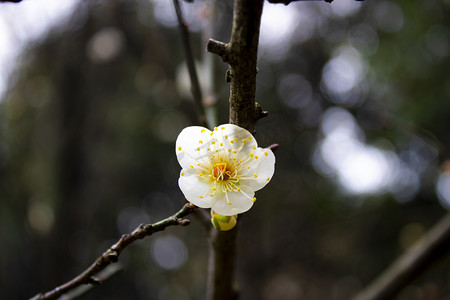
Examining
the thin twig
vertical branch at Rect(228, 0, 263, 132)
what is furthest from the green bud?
the thin twig

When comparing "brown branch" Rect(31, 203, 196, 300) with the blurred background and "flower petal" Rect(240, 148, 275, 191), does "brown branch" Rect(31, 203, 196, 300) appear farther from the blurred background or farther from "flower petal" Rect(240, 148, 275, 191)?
the blurred background

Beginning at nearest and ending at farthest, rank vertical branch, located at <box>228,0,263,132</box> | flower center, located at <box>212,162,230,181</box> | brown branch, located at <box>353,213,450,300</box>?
vertical branch, located at <box>228,0,263,132</box>
flower center, located at <box>212,162,230,181</box>
brown branch, located at <box>353,213,450,300</box>

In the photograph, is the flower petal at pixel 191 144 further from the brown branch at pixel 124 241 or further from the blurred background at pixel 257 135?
the blurred background at pixel 257 135

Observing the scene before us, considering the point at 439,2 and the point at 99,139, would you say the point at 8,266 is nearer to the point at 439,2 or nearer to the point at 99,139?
the point at 99,139

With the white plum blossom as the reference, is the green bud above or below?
below

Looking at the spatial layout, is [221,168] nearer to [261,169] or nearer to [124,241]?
[261,169]

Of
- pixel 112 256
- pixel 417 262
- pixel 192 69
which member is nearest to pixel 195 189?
pixel 112 256

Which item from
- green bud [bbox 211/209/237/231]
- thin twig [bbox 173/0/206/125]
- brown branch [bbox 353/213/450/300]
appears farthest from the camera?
brown branch [bbox 353/213/450/300]
